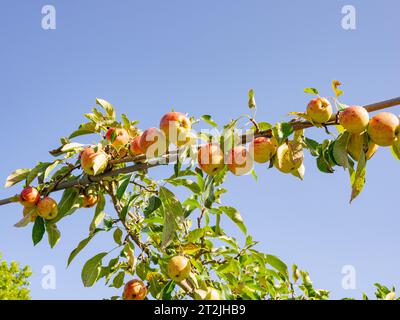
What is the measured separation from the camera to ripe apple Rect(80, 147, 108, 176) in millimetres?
1759

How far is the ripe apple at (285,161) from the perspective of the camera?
1.52 metres

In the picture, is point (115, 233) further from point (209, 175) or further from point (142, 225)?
point (209, 175)

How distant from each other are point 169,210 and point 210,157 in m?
0.38

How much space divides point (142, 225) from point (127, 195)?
0.91 feet

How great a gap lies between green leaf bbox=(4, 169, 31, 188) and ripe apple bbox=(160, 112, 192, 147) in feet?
2.67

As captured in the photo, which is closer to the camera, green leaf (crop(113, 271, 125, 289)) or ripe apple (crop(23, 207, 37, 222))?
ripe apple (crop(23, 207, 37, 222))

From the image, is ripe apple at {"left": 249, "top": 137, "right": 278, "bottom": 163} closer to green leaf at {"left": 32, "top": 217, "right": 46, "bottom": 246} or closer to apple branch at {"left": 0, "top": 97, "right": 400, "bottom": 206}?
apple branch at {"left": 0, "top": 97, "right": 400, "bottom": 206}

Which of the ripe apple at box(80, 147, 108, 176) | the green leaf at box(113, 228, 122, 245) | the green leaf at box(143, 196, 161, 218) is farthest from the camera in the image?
the green leaf at box(113, 228, 122, 245)

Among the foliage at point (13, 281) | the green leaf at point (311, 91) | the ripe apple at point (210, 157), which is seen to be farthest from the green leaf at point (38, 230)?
the foliage at point (13, 281)

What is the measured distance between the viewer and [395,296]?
126 inches

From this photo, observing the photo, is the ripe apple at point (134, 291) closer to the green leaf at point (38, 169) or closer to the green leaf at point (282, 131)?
the green leaf at point (38, 169)

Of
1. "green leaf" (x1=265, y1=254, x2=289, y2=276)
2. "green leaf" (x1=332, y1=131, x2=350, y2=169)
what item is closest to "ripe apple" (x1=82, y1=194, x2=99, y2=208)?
"green leaf" (x1=265, y1=254, x2=289, y2=276)

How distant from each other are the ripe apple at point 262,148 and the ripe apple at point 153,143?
33 centimetres
